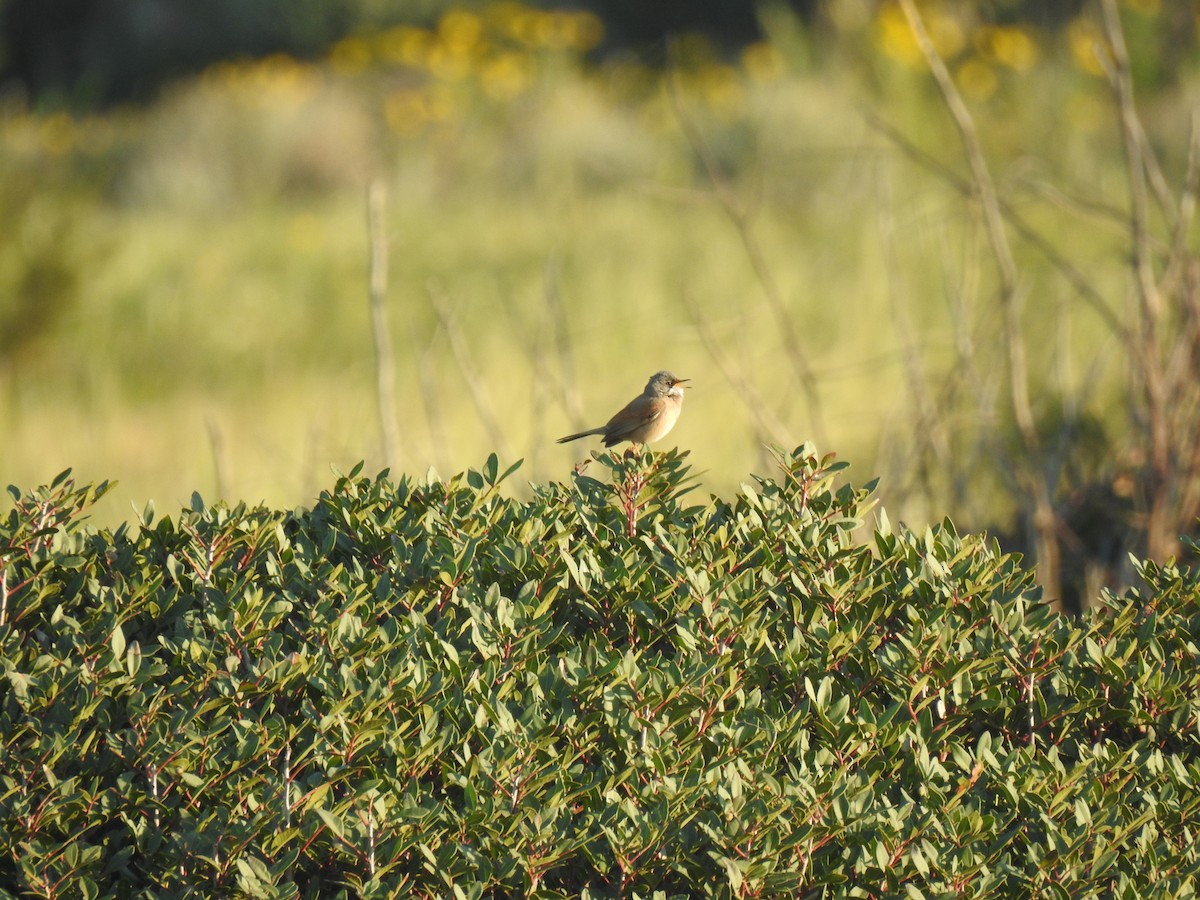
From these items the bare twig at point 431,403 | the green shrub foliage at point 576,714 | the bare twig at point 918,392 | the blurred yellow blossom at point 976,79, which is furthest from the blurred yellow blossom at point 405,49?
the green shrub foliage at point 576,714

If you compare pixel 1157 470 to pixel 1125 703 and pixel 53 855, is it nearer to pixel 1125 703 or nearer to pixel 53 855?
pixel 1125 703

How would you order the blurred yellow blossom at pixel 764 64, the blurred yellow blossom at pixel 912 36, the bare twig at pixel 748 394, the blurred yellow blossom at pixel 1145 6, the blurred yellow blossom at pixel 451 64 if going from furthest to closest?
the blurred yellow blossom at pixel 451 64, the blurred yellow blossom at pixel 764 64, the blurred yellow blossom at pixel 1145 6, the blurred yellow blossom at pixel 912 36, the bare twig at pixel 748 394

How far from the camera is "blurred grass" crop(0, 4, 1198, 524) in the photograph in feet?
19.9

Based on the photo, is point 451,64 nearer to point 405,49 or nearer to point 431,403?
point 405,49

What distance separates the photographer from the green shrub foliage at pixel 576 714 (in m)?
1.87

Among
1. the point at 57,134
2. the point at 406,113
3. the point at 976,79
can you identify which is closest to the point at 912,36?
the point at 976,79

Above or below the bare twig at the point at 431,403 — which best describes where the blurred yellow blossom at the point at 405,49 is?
above

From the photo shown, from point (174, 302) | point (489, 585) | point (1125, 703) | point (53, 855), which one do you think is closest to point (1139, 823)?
point (1125, 703)

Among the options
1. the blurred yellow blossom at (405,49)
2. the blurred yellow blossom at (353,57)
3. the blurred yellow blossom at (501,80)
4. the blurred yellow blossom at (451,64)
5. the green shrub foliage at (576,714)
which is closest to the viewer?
the green shrub foliage at (576,714)

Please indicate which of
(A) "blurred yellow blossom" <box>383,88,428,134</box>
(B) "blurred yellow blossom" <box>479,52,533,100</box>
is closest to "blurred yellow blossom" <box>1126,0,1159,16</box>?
(B) "blurred yellow blossom" <box>479,52,533,100</box>

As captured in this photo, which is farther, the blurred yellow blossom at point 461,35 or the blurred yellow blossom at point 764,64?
the blurred yellow blossom at point 461,35

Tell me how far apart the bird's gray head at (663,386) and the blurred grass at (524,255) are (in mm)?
316

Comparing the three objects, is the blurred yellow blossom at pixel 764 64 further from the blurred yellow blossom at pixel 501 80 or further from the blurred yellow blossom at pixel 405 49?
the blurred yellow blossom at pixel 405 49

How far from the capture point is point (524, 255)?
10.2m
